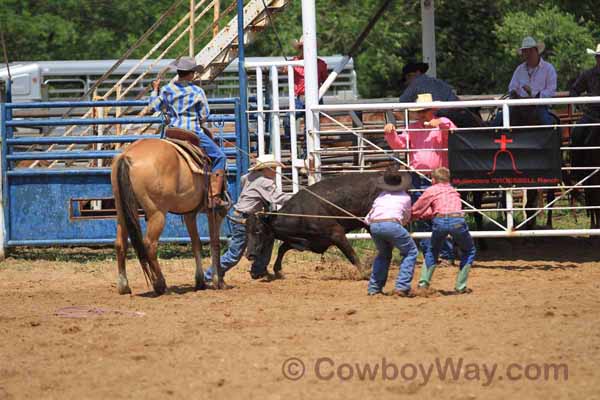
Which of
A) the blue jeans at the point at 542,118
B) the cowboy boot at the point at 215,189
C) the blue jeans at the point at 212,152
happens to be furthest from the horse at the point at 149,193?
the blue jeans at the point at 542,118

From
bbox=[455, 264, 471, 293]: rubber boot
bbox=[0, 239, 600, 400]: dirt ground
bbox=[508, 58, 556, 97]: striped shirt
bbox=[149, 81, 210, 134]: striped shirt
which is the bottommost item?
bbox=[0, 239, 600, 400]: dirt ground

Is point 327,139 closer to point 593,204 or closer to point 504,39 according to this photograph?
point 593,204

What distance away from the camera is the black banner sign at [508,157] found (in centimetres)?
1141

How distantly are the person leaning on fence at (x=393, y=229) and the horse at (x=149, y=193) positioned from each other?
186cm

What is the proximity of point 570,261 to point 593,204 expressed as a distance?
969 mm

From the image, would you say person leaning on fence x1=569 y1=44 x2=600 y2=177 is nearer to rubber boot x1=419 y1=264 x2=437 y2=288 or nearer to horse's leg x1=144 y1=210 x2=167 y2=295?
rubber boot x1=419 y1=264 x2=437 y2=288

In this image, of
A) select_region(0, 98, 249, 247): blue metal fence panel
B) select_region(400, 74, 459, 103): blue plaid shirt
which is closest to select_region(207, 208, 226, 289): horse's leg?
select_region(0, 98, 249, 247): blue metal fence panel

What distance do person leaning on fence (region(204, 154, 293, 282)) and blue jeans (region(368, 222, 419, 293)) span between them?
1.78m

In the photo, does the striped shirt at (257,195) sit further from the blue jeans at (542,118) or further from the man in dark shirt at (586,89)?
the man in dark shirt at (586,89)

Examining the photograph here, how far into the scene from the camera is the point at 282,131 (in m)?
15.4

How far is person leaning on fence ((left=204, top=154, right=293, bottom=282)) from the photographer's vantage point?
1092 centimetres

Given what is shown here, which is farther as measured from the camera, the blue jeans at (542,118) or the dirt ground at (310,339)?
the blue jeans at (542,118)

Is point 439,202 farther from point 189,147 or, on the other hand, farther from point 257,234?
point 189,147

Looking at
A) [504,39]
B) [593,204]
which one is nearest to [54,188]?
[593,204]
